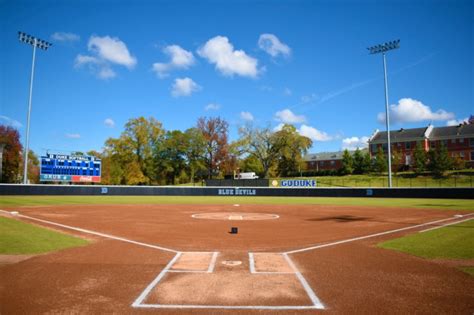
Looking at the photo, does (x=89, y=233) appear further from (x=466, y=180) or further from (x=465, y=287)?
(x=466, y=180)

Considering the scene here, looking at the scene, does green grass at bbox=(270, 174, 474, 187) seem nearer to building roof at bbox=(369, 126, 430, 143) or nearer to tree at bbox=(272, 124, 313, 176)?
tree at bbox=(272, 124, 313, 176)

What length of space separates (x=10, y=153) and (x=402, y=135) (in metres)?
99.5

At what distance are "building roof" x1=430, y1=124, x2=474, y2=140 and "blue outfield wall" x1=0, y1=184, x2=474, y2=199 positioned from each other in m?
48.6

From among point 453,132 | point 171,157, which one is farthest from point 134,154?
point 453,132

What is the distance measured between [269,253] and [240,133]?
7203cm

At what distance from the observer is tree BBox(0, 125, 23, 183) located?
7162cm

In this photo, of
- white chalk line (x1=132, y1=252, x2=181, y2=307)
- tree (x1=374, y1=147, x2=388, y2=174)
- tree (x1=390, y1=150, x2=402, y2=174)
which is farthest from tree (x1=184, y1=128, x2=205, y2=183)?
white chalk line (x1=132, y1=252, x2=181, y2=307)

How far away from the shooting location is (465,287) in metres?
6.39

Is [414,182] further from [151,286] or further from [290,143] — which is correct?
[151,286]

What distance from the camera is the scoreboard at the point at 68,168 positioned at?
40719 millimetres

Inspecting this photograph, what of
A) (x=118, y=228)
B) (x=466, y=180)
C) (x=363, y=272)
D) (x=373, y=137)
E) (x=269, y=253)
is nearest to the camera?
(x=363, y=272)

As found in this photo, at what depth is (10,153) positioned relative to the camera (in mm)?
73062

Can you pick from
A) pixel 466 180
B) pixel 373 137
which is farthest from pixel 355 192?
pixel 373 137

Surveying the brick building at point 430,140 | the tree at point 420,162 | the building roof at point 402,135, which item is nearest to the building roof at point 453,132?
the brick building at point 430,140
